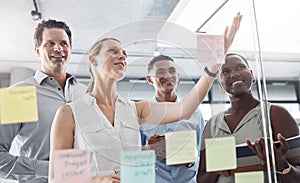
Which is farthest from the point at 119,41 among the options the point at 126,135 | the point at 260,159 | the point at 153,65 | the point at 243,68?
the point at 260,159

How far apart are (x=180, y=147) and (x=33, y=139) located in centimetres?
38

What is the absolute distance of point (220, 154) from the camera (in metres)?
1.03

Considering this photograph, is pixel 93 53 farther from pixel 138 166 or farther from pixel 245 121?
pixel 245 121

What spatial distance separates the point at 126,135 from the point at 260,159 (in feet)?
1.51

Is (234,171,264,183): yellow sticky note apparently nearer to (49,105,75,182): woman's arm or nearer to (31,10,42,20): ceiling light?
(49,105,75,182): woman's arm

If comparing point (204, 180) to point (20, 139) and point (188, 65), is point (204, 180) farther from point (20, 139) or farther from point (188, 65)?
point (20, 139)

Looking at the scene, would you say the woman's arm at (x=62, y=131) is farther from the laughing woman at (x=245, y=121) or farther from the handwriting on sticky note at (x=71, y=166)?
the laughing woman at (x=245, y=121)

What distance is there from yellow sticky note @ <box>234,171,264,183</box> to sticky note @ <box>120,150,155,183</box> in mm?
303

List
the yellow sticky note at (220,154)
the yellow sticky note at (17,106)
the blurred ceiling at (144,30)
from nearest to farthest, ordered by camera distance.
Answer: the yellow sticky note at (17,106), the blurred ceiling at (144,30), the yellow sticky note at (220,154)

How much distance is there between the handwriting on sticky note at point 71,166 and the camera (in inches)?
31.5

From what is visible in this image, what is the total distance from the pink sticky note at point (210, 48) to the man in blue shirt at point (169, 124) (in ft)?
0.34

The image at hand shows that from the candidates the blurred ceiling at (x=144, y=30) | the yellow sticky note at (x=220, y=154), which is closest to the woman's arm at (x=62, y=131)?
the blurred ceiling at (x=144, y=30)

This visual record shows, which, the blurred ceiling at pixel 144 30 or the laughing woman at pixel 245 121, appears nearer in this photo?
the blurred ceiling at pixel 144 30

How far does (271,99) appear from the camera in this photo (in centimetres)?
116
